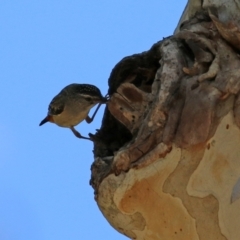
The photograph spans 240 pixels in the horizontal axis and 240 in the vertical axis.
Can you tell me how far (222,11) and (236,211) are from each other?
1.22 m

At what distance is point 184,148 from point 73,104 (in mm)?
1760

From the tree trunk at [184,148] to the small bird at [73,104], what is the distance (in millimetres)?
1035

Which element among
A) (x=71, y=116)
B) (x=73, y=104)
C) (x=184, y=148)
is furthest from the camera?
(x=71, y=116)

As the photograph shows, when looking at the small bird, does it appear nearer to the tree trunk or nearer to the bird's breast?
the bird's breast

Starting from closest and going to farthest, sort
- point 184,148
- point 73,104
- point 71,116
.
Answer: point 184,148 < point 73,104 < point 71,116

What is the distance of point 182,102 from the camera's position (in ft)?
13.8

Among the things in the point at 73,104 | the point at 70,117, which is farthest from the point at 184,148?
the point at 70,117

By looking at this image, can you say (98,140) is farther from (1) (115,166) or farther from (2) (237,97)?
(2) (237,97)

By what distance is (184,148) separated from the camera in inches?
162

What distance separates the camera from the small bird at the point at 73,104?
5584 millimetres

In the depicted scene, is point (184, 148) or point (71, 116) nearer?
point (184, 148)

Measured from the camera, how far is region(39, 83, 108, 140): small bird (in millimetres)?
5584

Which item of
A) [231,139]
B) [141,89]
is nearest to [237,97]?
[231,139]

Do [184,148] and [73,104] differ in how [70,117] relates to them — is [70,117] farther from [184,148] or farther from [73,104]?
[184,148]
